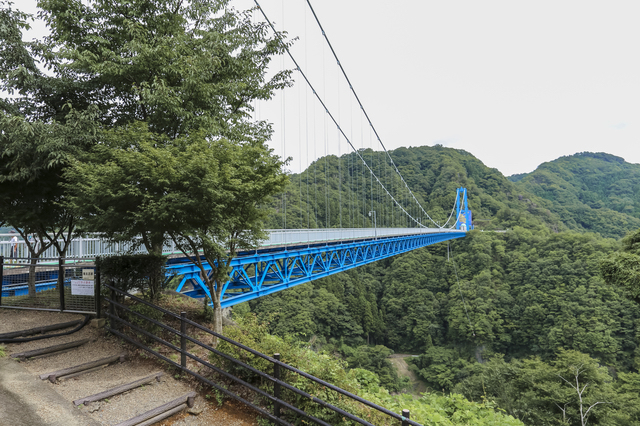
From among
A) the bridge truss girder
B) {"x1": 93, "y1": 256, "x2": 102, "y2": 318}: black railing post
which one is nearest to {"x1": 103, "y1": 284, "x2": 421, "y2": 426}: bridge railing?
{"x1": 93, "y1": 256, "x2": 102, "y2": 318}: black railing post

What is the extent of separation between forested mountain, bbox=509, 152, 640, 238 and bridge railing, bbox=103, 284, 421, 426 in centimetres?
9522

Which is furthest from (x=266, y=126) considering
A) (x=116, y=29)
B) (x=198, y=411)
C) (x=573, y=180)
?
(x=573, y=180)

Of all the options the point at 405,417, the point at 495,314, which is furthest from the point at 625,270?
the point at 495,314

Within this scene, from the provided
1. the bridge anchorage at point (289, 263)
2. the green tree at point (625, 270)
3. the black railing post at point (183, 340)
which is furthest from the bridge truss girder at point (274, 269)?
the green tree at point (625, 270)

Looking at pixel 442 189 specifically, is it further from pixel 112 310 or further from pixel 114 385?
pixel 114 385

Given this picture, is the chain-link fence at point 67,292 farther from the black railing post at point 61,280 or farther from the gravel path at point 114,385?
the gravel path at point 114,385

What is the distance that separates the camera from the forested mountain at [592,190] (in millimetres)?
80875

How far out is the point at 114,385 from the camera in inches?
155

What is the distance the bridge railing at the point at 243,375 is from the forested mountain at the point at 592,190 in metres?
95.2

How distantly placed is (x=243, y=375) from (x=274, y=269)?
356 inches

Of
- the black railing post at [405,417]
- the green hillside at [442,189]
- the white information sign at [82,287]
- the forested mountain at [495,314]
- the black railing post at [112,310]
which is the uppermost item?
the green hillside at [442,189]

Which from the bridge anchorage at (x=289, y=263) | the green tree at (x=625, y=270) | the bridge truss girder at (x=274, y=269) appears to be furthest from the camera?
the green tree at (x=625, y=270)

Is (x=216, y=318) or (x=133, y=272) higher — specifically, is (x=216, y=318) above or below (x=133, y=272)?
below

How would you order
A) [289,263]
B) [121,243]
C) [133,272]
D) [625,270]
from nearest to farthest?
Answer: [133,272]
[121,243]
[625,270]
[289,263]
